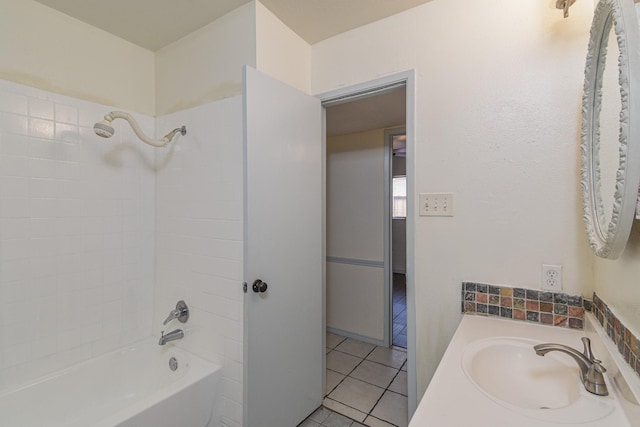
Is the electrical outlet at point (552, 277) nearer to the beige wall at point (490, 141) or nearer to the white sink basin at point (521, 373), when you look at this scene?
the beige wall at point (490, 141)

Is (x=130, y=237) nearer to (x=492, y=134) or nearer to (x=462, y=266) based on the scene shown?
(x=462, y=266)

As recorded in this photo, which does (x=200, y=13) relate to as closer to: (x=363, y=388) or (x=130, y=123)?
(x=130, y=123)

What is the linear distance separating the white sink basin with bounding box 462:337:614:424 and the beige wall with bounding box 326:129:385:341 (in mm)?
1872

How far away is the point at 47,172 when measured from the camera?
156 centimetres

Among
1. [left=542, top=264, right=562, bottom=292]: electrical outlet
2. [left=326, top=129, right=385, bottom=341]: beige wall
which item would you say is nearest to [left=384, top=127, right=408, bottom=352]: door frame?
[left=326, top=129, right=385, bottom=341]: beige wall

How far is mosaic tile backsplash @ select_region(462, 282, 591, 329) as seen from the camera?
118 cm

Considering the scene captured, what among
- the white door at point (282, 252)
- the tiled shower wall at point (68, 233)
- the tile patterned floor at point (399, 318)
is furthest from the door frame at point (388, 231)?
the tiled shower wall at point (68, 233)

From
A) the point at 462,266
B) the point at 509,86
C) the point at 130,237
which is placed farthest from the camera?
the point at 130,237

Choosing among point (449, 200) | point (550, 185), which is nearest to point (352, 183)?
point (449, 200)

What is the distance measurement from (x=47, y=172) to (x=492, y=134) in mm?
2266

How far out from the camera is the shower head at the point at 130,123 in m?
1.46

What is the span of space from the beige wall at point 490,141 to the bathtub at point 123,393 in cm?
118

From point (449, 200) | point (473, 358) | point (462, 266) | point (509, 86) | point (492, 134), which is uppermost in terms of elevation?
point (509, 86)

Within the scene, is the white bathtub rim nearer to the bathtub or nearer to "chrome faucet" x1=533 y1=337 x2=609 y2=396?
the bathtub
